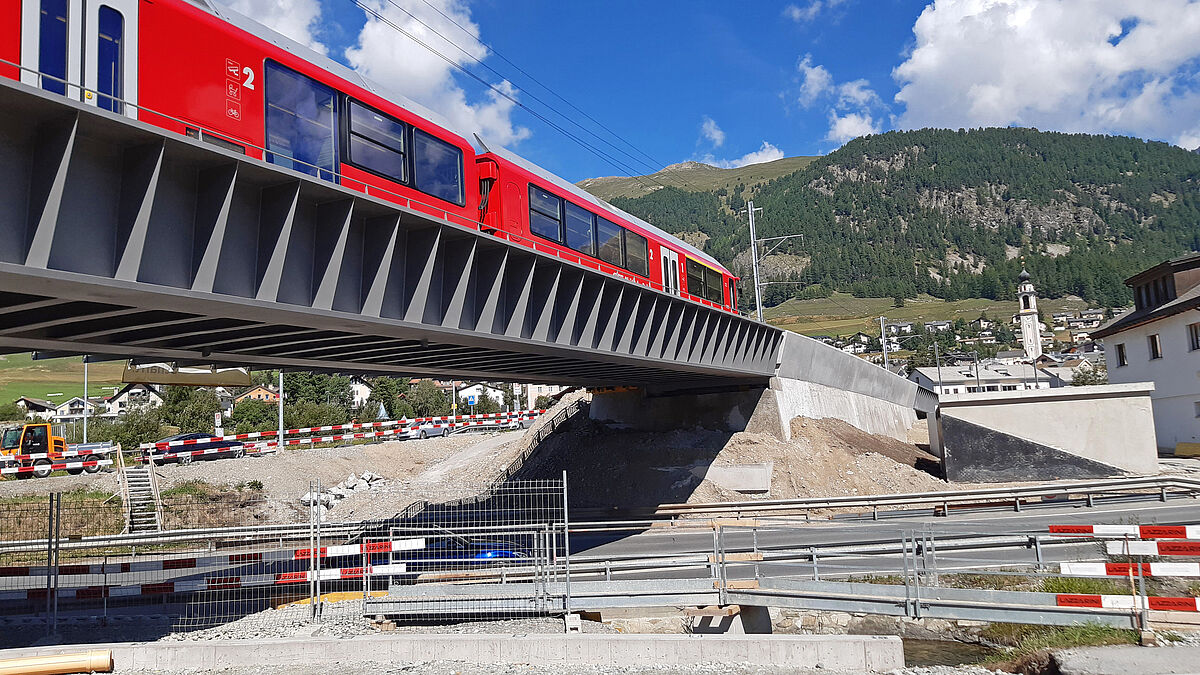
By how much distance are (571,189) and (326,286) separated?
11.7 metres

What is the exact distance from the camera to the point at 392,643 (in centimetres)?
1067

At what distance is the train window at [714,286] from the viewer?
32062 mm

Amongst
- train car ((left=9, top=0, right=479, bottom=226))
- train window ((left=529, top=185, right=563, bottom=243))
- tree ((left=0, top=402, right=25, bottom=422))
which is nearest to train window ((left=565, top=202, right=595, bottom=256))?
train window ((left=529, top=185, right=563, bottom=243))

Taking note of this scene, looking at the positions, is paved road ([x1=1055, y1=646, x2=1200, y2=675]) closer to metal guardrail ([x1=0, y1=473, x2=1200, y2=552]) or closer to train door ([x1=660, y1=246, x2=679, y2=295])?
metal guardrail ([x1=0, y1=473, x2=1200, y2=552])

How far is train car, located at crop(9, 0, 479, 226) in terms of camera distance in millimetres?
9359

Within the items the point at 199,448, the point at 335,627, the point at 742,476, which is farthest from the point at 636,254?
the point at 199,448

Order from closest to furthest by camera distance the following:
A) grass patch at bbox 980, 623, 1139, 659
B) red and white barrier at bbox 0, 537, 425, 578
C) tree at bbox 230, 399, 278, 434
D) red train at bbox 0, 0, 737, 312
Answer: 1. red train at bbox 0, 0, 737, 312
2. grass patch at bbox 980, 623, 1139, 659
3. red and white barrier at bbox 0, 537, 425, 578
4. tree at bbox 230, 399, 278, 434

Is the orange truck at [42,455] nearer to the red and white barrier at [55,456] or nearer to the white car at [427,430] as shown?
the red and white barrier at [55,456]

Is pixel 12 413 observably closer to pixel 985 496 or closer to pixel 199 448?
pixel 199 448

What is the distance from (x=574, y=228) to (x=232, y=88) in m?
11.0

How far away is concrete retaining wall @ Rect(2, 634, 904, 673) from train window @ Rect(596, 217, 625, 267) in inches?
534

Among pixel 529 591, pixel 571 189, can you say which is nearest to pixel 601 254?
pixel 571 189

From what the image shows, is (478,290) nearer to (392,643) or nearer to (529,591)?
(529,591)

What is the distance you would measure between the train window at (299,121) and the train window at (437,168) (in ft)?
7.21
